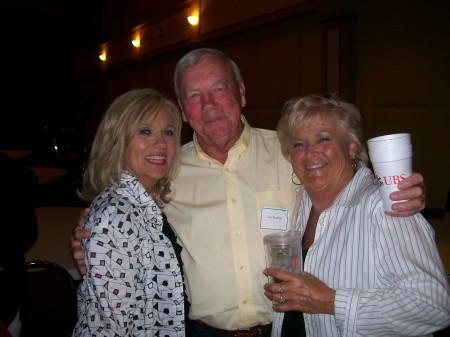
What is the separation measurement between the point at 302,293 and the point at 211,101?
3.39 feet

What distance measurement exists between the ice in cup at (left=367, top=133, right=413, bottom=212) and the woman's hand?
Answer: 0.35m

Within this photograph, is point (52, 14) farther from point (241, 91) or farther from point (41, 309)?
point (241, 91)

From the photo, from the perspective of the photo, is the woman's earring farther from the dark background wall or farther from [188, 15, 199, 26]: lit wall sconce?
[188, 15, 199, 26]: lit wall sconce

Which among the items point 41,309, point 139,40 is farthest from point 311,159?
point 139,40

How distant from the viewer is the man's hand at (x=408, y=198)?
4.05 feet

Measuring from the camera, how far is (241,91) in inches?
84.1

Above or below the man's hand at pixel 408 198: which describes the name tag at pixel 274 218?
below

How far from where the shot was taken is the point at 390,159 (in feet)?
4.06

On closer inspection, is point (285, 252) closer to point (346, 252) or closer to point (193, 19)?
point (346, 252)

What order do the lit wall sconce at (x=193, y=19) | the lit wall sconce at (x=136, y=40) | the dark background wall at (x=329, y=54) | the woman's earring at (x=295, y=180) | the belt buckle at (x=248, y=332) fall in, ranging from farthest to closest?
the lit wall sconce at (x=136, y=40) → the lit wall sconce at (x=193, y=19) → the dark background wall at (x=329, y=54) → the woman's earring at (x=295, y=180) → the belt buckle at (x=248, y=332)

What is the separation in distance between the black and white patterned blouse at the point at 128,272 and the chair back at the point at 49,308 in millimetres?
1353

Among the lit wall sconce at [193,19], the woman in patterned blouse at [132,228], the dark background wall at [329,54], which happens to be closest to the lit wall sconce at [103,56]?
the dark background wall at [329,54]

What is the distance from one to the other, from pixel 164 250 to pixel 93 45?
16.1 metres

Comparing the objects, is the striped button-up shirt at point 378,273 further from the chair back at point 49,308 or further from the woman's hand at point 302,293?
the chair back at point 49,308
